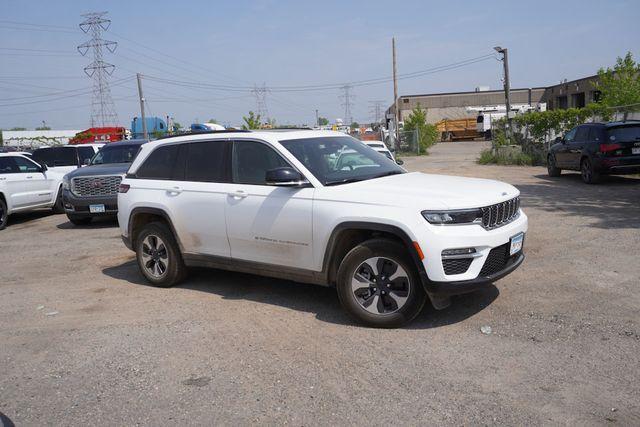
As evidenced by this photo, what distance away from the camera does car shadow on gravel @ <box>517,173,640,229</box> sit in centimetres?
983

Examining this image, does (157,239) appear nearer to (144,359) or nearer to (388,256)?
(144,359)

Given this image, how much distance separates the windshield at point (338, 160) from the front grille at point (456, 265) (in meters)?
1.37

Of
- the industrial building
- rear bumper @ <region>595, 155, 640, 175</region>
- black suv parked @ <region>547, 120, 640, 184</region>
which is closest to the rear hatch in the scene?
black suv parked @ <region>547, 120, 640, 184</region>

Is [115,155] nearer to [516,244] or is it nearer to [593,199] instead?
[516,244]

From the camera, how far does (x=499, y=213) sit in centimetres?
513

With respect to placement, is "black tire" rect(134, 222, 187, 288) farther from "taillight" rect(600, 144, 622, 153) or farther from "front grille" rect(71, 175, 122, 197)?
"taillight" rect(600, 144, 622, 153)

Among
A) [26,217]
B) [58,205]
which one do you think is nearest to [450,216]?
[58,205]

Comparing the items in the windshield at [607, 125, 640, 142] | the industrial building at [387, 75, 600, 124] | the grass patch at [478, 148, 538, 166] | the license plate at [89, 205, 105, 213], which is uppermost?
the industrial building at [387, 75, 600, 124]

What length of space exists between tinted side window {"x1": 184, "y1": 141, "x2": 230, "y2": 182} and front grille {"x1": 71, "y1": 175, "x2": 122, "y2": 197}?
6222 mm

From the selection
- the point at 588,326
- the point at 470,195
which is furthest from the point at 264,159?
the point at 588,326

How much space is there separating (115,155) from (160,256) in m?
7.50

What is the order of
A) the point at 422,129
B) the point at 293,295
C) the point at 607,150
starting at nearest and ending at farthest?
1. the point at 293,295
2. the point at 607,150
3. the point at 422,129

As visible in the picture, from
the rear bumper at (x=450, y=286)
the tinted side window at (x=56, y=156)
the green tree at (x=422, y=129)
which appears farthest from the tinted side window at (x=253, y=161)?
the green tree at (x=422, y=129)

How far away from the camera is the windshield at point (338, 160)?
5.64m
